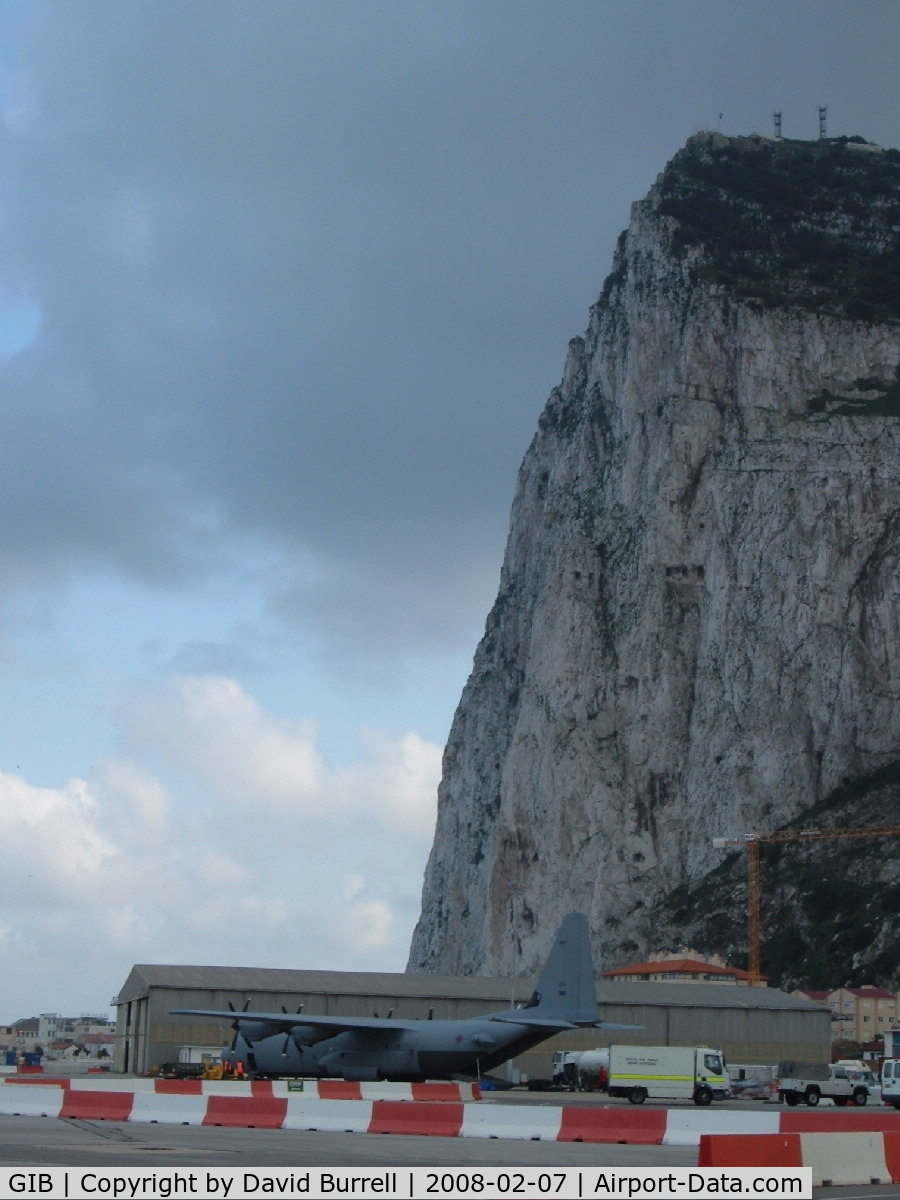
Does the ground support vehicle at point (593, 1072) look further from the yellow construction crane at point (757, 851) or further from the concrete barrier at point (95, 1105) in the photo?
the yellow construction crane at point (757, 851)

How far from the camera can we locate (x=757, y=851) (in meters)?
158

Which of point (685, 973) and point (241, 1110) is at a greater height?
point (685, 973)

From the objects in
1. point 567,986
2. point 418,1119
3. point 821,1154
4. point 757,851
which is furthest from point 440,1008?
point 757,851

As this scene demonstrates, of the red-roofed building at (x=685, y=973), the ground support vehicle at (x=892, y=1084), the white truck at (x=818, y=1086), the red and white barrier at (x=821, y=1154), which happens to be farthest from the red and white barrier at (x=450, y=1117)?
the red-roofed building at (x=685, y=973)

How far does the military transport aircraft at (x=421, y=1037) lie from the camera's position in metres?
51.6

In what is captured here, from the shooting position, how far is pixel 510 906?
18300 centimetres

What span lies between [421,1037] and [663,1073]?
10.6 meters

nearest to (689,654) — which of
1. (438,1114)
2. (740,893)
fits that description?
(740,893)

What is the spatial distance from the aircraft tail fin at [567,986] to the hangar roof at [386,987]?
24.5 m

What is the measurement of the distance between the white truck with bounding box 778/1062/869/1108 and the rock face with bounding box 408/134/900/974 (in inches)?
3871

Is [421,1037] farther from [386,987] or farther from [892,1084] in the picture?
Answer: [386,987]

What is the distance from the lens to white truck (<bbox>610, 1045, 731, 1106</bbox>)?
5762 cm

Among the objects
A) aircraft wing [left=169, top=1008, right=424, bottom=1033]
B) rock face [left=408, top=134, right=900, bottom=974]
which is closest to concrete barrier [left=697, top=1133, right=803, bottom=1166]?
aircraft wing [left=169, top=1008, right=424, bottom=1033]

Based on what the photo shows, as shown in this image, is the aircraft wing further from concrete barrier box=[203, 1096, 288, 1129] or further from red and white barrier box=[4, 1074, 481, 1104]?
concrete barrier box=[203, 1096, 288, 1129]
